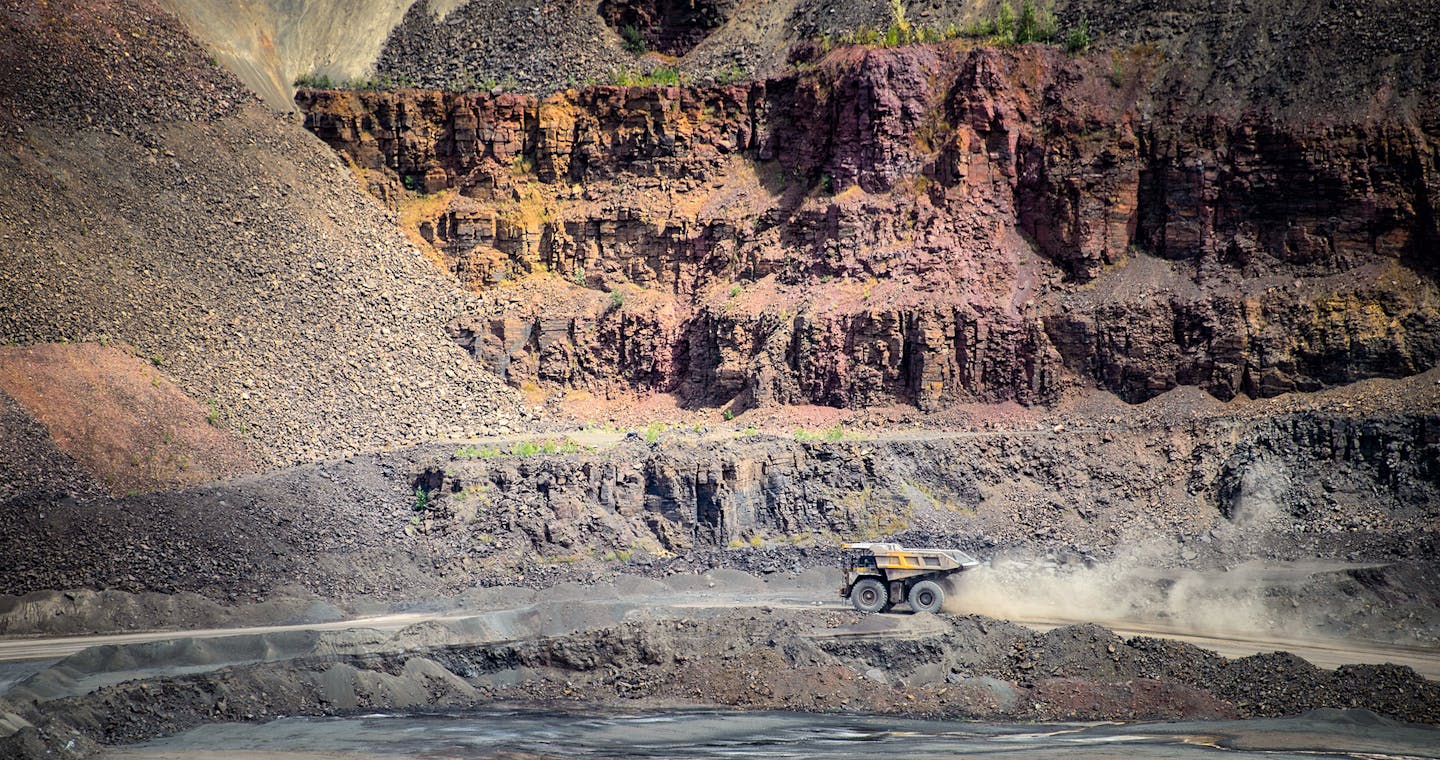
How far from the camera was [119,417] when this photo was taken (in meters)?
44.5

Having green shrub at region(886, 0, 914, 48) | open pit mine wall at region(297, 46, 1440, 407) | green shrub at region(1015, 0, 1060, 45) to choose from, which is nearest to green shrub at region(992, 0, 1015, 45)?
green shrub at region(1015, 0, 1060, 45)

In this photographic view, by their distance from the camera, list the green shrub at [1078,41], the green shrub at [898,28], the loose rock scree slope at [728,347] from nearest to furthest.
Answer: the loose rock scree slope at [728,347]
the green shrub at [1078,41]
the green shrub at [898,28]

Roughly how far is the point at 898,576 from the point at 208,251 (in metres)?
28.8

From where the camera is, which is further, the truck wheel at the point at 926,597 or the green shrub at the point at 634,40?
the green shrub at the point at 634,40

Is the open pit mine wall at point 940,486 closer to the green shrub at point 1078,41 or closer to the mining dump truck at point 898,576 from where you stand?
the mining dump truck at point 898,576

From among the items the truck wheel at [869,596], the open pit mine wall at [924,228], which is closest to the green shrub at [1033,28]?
the open pit mine wall at [924,228]

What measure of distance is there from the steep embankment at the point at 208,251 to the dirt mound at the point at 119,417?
2.07ft

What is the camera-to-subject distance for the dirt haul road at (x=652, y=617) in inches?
1393

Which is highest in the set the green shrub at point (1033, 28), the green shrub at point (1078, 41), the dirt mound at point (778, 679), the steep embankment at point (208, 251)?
the green shrub at point (1033, 28)

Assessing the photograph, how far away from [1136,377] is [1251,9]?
597 inches

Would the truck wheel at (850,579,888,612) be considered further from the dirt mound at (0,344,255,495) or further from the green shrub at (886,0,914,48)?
the green shrub at (886,0,914,48)

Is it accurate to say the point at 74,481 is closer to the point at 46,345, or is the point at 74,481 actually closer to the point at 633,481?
the point at 46,345

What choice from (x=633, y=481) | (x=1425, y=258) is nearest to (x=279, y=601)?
(x=633, y=481)

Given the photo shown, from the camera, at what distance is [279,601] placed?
40781 millimetres
